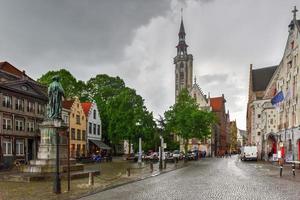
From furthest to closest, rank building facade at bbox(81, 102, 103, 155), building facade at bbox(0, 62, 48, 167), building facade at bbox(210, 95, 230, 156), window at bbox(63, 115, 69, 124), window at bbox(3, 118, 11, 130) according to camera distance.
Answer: building facade at bbox(210, 95, 230, 156), building facade at bbox(81, 102, 103, 155), window at bbox(63, 115, 69, 124), window at bbox(3, 118, 11, 130), building facade at bbox(0, 62, 48, 167)

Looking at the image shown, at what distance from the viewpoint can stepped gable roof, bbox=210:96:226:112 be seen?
128600 mm

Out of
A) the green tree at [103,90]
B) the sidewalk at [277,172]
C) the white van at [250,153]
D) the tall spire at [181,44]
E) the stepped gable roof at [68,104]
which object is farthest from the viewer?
the tall spire at [181,44]

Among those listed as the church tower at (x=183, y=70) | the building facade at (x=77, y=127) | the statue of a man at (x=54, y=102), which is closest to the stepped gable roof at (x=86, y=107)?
the building facade at (x=77, y=127)

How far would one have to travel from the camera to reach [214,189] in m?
18.8

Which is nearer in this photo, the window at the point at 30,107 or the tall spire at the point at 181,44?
the window at the point at 30,107

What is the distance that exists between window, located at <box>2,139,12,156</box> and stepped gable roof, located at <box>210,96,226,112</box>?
8970 cm

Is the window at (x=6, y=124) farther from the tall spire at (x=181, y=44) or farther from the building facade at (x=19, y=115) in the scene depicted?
the tall spire at (x=181, y=44)

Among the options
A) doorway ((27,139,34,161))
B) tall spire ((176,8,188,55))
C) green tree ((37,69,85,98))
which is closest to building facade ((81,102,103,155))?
green tree ((37,69,85,98))

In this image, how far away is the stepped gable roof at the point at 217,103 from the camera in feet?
422

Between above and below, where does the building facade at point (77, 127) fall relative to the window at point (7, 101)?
below

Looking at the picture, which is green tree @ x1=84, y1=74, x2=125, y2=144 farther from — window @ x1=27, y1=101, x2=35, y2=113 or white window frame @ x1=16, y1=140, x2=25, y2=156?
white window frame @ x1=16, y1=140, x2=25, y2=156

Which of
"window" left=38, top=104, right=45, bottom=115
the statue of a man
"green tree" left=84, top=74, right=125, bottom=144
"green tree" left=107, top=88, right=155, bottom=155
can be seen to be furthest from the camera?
"green tree" left=84, top=74, right=125, bottom=144

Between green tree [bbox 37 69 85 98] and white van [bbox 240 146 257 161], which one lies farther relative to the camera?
green tree [bbox 37 69 85 98]

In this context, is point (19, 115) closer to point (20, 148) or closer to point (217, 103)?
point (20, 148)
